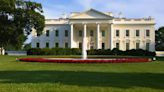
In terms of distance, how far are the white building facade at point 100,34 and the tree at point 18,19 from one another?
25242mm

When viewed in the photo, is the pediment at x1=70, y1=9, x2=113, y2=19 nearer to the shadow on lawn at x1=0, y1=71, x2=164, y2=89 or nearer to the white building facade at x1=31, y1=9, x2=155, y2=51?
the white building facade at x1=31, y1=9, x2=155, y2=51

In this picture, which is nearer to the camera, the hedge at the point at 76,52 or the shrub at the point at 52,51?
the hedge at the point at 76,52

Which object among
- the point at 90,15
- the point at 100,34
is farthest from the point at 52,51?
the point at 100,34

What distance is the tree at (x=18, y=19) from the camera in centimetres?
6550

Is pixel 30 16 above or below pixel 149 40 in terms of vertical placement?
above

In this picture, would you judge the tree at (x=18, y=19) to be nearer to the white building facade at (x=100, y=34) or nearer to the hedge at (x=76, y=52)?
the hedge at (x=76, y=52)

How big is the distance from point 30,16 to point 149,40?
3864 centimetres

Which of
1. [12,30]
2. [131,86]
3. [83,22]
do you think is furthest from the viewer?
[83,22]

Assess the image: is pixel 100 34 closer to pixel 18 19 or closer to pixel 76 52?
pixel 76 52

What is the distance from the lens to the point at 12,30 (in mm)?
65438

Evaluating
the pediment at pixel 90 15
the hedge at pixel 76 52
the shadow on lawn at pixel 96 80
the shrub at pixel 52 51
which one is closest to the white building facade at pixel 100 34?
the pediment at pixel 90 15

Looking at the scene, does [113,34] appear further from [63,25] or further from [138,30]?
[63,25]

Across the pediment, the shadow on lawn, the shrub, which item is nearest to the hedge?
the shrub

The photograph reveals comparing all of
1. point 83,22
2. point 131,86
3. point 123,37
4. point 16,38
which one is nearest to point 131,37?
point 123,37
